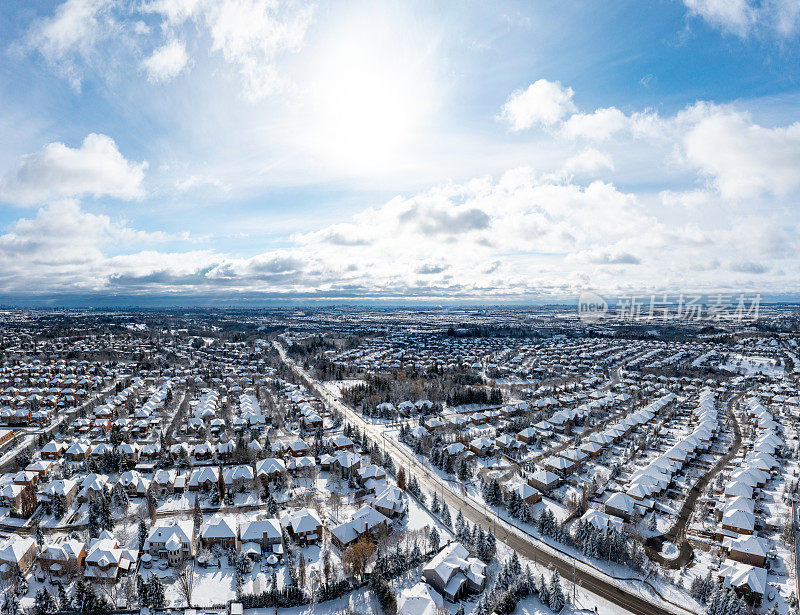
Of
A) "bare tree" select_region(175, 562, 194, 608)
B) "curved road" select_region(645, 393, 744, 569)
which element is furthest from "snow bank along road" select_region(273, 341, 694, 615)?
"bare tree" select_region(175, 562, 194, 608)

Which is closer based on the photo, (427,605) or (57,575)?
(427,605)

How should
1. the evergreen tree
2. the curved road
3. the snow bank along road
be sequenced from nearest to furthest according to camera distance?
the snow bank along road, the curved road, the evergreen tree

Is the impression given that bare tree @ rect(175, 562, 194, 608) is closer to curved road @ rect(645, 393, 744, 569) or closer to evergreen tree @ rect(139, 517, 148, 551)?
evergreen tree @ rect(139, 517, 148, 551)

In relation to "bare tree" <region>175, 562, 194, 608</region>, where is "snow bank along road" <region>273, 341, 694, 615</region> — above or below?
below

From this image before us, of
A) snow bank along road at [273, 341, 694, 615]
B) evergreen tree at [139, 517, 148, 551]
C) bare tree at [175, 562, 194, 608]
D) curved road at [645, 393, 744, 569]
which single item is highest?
evergreen tree at [139, 517, 148, 551]

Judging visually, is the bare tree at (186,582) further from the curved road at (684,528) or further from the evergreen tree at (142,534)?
the curved road at (684,528)

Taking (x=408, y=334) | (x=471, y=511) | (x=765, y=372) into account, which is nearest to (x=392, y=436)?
(x=471, y=511)

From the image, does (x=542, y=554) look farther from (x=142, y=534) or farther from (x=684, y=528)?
(x=142, y=534)

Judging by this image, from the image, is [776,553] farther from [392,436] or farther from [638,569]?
[392,436]
